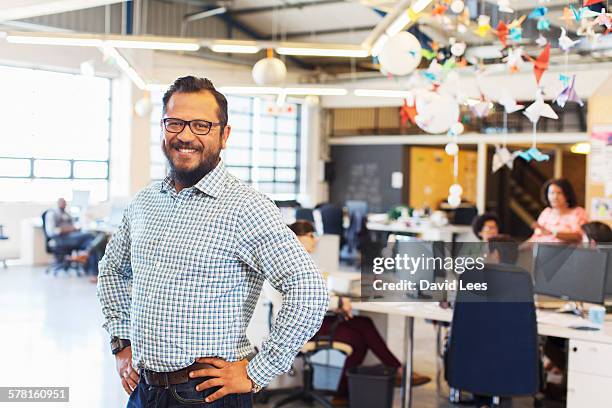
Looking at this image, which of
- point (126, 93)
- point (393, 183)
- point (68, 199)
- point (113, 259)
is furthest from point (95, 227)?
point (113, 259)

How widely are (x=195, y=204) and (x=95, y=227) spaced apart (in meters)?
10.9

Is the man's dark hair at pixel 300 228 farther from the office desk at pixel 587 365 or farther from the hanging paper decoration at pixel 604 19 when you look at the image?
the hanging paper decoration at pixel 604 19

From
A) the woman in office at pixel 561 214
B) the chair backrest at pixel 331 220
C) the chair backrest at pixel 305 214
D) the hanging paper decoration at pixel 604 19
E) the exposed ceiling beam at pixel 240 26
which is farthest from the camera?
the exposed ceiling beam at pixel 240 26

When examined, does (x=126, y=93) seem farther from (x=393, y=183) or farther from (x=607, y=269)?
(x=607, y=269)

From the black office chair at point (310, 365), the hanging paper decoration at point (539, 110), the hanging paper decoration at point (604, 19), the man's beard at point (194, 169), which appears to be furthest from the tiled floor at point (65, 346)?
the man's beard at point (194, 169)

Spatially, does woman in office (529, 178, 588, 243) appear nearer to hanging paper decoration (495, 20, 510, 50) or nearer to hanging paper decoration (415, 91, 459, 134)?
hanging paper decoration (415, 91, 459, 134)

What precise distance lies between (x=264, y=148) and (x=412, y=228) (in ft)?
18.2

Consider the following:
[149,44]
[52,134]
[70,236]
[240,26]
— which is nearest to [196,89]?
[149,44]

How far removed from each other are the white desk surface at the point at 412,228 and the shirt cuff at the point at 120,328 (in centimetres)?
1105

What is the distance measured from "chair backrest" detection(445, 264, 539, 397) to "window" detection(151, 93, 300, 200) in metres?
12.7

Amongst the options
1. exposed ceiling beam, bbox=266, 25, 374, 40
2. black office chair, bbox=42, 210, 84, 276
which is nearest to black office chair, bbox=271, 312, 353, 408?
black office chair, bbox=42, 210, 84, 276

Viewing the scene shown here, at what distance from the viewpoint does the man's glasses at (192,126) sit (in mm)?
2291

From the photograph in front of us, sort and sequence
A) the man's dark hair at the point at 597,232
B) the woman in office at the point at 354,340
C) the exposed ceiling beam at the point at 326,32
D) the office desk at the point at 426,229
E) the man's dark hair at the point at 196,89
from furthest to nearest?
the exposed ceiling beam at the point at 326,32, the office desk at the point at 426,229, the man's dark hair at the point at 597,232, the woman in office at the point at 354,340, the man's dark hair at the point at 196,89

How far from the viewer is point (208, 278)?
7.39 ft
